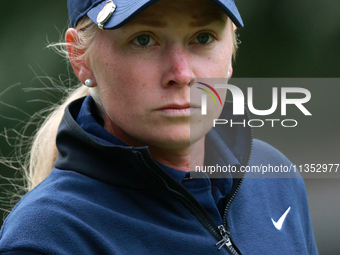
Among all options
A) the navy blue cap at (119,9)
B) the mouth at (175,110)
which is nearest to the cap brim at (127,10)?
the navy blue cap at (119,9)

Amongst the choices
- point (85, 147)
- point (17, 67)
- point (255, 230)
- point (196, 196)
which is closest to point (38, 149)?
point (85, 147)

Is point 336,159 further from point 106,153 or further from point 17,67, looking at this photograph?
point 106,153

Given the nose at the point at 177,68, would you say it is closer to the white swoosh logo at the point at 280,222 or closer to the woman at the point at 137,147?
the woman at the point at 137,147

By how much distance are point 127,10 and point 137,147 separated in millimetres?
387

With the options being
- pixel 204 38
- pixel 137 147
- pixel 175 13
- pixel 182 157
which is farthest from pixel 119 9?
pixel 182 157

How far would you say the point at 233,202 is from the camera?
175cm

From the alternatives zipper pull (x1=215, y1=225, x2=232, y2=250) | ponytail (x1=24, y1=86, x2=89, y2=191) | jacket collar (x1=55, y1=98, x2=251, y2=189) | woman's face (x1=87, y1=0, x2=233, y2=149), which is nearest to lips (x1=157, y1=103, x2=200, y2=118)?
woman's face (x1=87, y1=0, x2=233, y2=149)

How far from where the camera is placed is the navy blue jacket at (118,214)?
1.34m

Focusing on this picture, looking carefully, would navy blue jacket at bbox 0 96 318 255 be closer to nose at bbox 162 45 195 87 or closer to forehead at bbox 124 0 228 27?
nose at bbox 162 45 195 87

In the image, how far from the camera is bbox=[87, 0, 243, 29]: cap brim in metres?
1.38

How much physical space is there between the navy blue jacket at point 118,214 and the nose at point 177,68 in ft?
0.75

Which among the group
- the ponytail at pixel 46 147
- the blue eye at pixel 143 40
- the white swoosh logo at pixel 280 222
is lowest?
the white swoosh logo at pixel 280 222

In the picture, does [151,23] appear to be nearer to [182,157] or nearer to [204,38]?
[204,38]

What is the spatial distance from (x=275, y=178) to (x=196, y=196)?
0.49 meters
